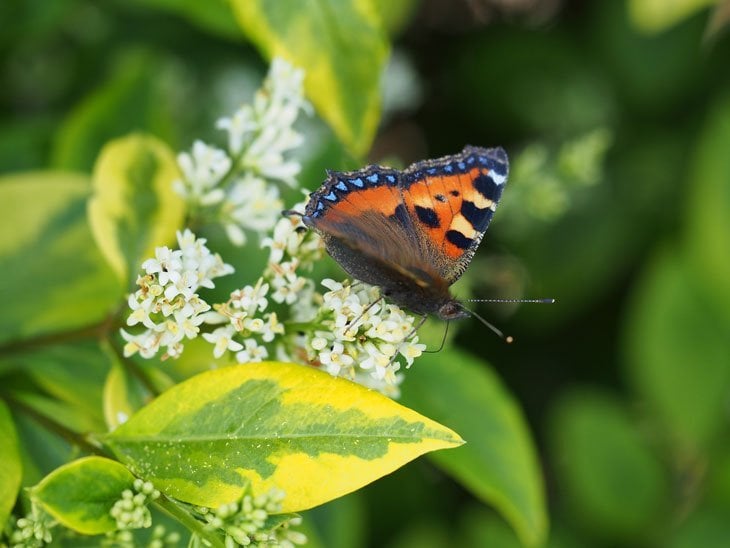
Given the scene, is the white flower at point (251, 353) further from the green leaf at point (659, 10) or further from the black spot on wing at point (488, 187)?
the green leaf at point (659, 10)

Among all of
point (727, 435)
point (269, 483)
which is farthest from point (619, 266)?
point (269, 483)

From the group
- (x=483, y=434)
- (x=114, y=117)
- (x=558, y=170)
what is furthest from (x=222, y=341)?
(x=558, y=170)

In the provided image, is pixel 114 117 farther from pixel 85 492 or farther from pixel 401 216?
pixel 85 492

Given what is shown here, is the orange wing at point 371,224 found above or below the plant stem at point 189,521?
above

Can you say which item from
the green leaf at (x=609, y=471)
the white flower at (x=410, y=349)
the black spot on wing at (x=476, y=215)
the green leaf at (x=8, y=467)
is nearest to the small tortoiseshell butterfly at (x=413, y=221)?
the black spot on wing at (x=476, y=215)

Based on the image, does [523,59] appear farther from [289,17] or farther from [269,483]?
[269,483]

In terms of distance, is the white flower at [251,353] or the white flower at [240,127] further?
the white flower at [240,127]
